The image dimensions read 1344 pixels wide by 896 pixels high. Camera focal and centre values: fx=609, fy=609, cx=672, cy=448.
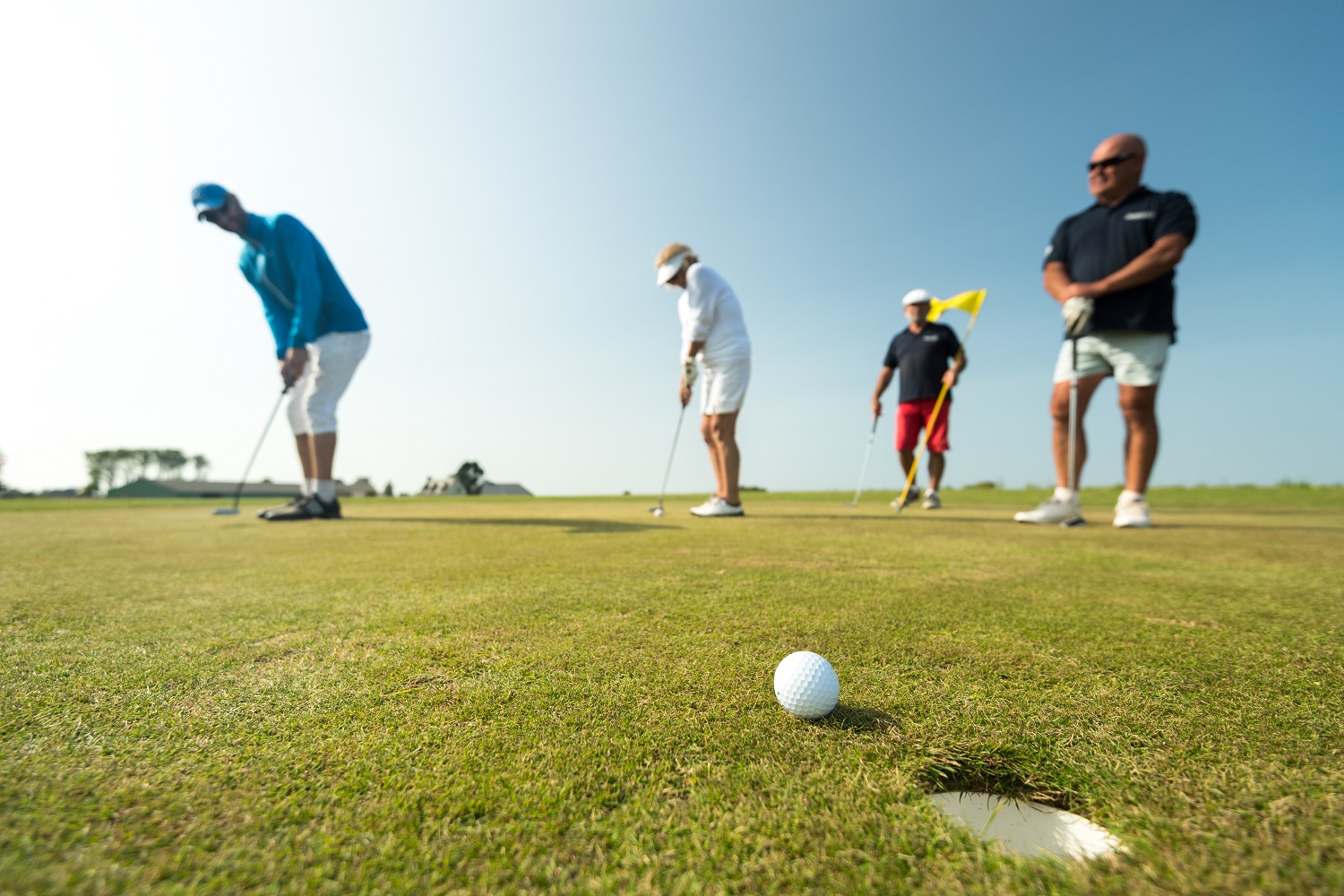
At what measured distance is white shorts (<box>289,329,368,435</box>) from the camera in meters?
5.80

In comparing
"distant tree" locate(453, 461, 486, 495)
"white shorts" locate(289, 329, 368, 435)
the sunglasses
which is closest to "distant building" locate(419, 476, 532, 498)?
"distant tree" locate(453, 461, 486, 495)

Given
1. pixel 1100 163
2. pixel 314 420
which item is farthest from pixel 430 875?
pixel 1100 163

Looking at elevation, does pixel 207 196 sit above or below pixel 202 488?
above

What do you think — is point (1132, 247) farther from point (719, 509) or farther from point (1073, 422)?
point (719, 509)

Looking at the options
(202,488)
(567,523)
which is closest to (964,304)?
(567,523)

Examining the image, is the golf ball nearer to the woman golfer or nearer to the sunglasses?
the woman golfer

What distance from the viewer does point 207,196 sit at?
547cm

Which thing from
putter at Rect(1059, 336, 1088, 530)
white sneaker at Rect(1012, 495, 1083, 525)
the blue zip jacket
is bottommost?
white sneaker at Rect(1012, 495, 1083, 525)

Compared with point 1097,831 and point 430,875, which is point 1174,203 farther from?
point 430,875

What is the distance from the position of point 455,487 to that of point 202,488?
16140 millimetres

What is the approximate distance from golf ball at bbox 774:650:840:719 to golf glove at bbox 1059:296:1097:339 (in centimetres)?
493

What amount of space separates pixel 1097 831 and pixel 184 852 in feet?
4.04

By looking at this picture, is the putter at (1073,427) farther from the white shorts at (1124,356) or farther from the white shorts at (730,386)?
the white shorts at (730,386)

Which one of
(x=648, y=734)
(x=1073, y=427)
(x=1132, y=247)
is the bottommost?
(x=648, y=734)
